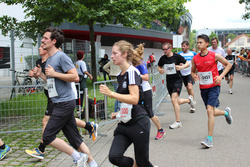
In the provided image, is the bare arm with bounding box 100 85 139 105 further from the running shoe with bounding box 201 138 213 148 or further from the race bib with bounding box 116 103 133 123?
the running shoe with bounding box 201 138 213 148

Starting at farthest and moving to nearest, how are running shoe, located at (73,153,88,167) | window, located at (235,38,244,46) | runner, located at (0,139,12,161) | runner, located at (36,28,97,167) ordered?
window, located at (235,38,244,46), runner, located at (0,139,12,161), running shoe, located at (73,153,88,167), runner, located at (36,28,97,167)

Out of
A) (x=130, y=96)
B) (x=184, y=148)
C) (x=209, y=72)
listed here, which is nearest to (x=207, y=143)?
(x=184, y=148)

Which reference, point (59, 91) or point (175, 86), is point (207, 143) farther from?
point (59, 91)

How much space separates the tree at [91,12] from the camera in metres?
11.7

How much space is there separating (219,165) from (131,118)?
196 cm

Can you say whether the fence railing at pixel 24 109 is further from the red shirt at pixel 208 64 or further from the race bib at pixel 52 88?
the red shirt at pixel 208 64

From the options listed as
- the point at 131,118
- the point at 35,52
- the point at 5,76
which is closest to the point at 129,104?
the point at 131,118

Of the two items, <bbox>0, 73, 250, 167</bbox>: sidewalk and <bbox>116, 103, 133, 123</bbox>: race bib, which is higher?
<bbox>116, 103, 133, 123</bbox>: race bib

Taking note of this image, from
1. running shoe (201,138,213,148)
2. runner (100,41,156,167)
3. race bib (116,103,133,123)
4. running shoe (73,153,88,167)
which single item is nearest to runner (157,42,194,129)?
running shoe (201,138,213,148)

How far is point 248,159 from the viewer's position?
4824 mm

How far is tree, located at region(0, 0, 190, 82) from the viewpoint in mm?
11732

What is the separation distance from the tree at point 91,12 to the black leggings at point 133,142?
820cm

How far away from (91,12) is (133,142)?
32.1ft

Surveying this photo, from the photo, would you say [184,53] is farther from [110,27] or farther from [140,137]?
[110,27]
